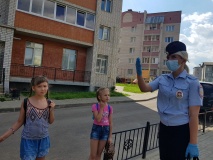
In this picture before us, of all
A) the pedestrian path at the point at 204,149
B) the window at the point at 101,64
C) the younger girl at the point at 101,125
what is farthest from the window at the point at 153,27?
the younger girl at the point at 101,125

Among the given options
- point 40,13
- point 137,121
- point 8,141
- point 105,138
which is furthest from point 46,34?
point 105,138

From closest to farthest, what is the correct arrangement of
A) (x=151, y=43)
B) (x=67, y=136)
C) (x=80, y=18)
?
1. (x=67, y=136)
2. (x=80, y=18)
3. (x=151, y=43)

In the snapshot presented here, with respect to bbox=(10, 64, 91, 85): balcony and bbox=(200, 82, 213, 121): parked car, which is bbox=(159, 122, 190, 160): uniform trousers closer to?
bbox=(200, 82, 213, 121): parked car

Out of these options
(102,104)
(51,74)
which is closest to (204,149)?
(102,104)

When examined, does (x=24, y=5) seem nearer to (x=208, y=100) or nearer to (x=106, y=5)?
(x=106, y=5)

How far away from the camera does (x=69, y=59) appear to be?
67.7 ft

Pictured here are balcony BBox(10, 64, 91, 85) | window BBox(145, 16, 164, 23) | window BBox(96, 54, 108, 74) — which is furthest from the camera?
window BBox(145, 16, 164, 23)

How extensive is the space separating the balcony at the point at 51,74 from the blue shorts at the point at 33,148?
45.2 feet

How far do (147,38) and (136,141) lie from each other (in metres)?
58.5

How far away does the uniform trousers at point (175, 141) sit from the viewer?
9.78 ft

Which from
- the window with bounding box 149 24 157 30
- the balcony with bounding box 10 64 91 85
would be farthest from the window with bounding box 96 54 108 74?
the window with bounding box 149 24 157 30

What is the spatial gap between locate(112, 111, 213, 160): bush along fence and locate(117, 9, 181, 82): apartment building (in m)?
50.0

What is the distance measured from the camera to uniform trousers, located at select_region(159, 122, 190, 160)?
2.98 metres

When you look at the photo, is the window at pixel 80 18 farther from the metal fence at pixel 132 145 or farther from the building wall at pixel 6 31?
the metal fence at pixel 132 145
